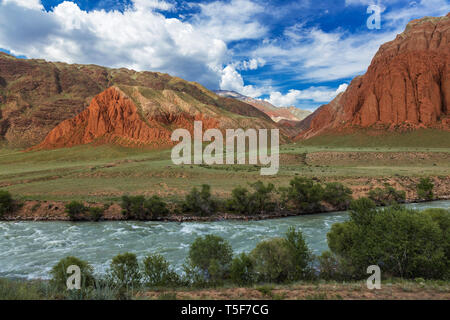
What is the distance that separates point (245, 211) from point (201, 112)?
10749 centimetres

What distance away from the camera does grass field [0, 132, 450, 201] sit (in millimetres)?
40938

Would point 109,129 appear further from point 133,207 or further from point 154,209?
point 154,209

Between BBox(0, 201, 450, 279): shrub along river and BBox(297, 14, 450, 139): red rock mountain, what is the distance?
8839 cm

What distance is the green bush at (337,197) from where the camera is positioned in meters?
34.2

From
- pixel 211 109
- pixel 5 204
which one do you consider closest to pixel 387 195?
pixel 5 204

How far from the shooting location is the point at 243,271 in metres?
13.7

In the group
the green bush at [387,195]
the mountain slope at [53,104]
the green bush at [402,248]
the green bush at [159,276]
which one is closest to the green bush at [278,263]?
the green bush at [402,248]

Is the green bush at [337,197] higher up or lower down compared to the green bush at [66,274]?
higher up

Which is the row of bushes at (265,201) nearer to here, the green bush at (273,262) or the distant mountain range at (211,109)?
the green bush at (273,262)

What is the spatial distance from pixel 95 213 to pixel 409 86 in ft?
386

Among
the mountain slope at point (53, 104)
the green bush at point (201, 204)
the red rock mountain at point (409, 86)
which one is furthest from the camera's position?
the mountain slope at point (53, 104)

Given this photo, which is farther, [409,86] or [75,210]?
[409,86]
